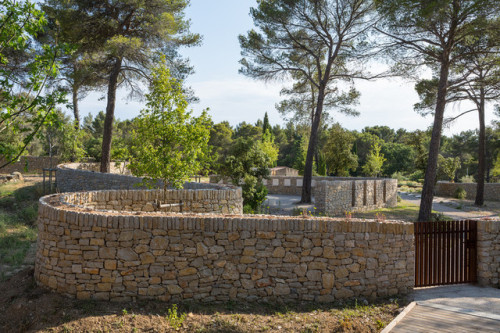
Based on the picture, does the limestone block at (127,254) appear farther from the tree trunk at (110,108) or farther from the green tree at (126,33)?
the tree trunk at (110,108)

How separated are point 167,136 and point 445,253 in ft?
23.1

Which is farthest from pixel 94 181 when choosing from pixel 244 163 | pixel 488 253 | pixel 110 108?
pixel 488 253

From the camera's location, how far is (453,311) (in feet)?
19.1

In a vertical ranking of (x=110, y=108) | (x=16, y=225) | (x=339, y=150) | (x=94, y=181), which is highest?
(x=110, y=108)

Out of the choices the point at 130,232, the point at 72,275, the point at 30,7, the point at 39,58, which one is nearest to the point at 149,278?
the point at 130,232

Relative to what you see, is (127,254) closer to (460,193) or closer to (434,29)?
(434,29)

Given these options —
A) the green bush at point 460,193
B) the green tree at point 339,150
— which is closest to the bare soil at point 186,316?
the green tree at point 339,150

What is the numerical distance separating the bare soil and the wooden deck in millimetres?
327

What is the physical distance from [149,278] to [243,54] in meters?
17.0

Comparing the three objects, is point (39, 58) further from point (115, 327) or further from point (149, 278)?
point (115, 327)

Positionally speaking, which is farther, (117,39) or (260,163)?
(260,163)

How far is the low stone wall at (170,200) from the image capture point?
30.0 ft

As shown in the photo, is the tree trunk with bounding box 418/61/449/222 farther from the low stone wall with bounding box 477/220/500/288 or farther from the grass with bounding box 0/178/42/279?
the grass with bounding box 0/178/42/279

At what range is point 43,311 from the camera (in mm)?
5762
